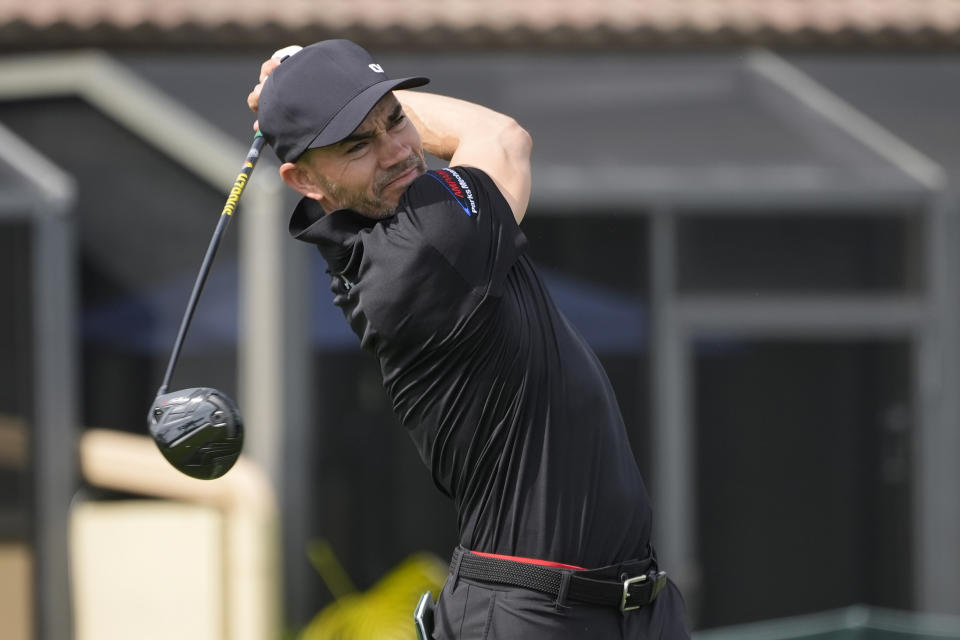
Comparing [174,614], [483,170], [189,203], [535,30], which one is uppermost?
[535,30]

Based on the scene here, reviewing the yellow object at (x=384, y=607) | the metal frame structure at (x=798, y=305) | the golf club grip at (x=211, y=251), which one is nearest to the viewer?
the golf club grip at (x=211, y=251)

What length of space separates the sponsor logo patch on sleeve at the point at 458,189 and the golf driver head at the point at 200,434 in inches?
23.6

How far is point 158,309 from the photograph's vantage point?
21.4ft

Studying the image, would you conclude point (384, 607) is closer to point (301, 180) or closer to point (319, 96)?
point (301, 180)

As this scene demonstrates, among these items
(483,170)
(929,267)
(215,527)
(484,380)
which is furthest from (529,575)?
(929,267)

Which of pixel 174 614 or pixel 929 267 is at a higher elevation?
pixel 929 267

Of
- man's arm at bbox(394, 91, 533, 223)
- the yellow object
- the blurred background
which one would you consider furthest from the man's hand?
the yellow object

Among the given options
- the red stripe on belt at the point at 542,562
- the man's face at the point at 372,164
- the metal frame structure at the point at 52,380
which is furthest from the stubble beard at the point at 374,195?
the metal frame structure at the point at 52,380

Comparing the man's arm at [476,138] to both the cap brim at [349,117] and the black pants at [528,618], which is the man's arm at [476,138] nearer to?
the cap brim at [349,117]

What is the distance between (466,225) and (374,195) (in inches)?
7.8

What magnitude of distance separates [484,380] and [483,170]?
1.41 feet

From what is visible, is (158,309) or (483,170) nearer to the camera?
(483,170)

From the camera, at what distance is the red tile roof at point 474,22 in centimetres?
635

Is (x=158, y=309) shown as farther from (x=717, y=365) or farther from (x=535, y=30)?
(x=717, y=365)
